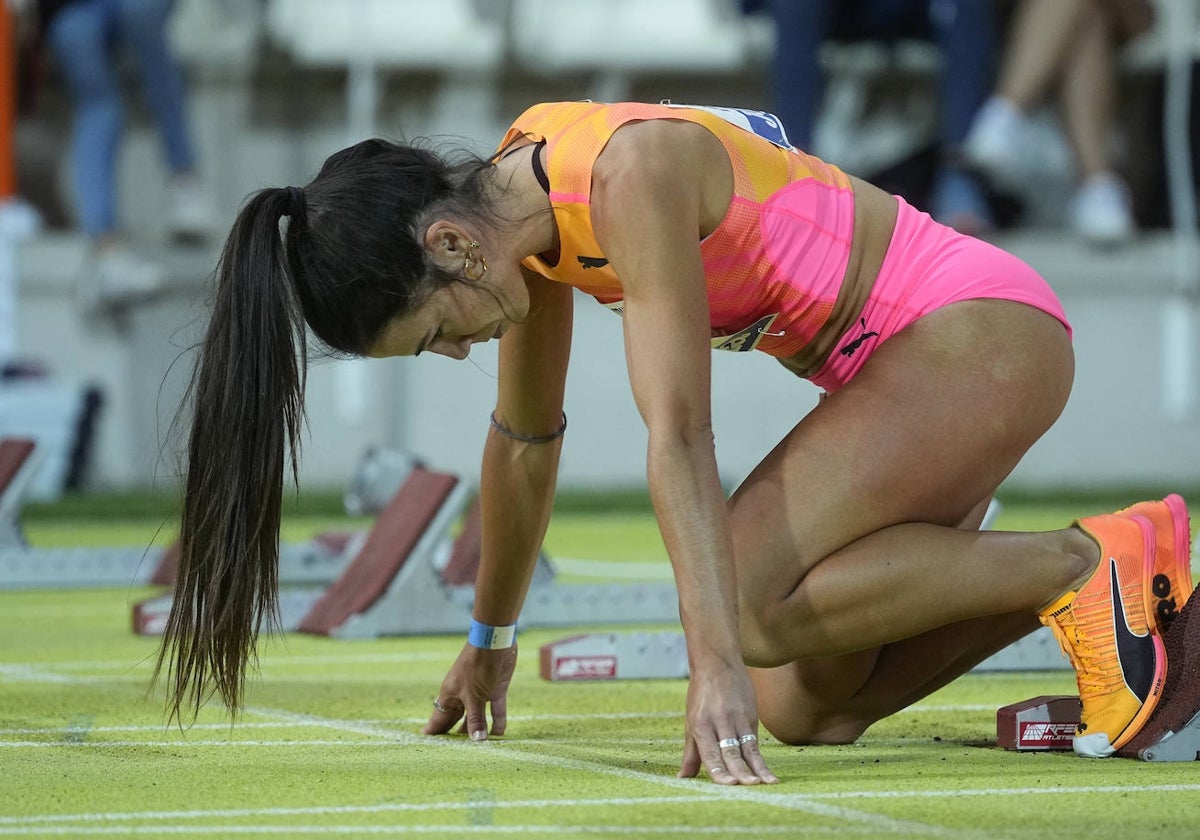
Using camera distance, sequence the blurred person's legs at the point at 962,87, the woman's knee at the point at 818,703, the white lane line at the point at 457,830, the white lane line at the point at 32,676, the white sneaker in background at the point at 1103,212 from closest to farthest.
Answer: the white lane line at the point at 457,830 < the woman's knee at the point at 818,703 < the white lane line at the point at 32,676 < the blurred person's legs at the point at 962,87 < the white sneaker in background at the point at 1103,212

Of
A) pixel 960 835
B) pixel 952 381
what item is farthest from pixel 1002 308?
pixel 960 835

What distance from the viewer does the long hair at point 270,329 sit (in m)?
2.27

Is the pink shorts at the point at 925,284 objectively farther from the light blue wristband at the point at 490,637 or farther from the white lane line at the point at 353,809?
the white lane line at the point at 353,809

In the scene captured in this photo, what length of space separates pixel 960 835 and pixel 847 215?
992mm

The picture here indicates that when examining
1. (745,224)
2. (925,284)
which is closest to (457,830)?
(745,224)

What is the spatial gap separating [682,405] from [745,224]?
0.34 metres

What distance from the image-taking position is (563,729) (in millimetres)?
2791

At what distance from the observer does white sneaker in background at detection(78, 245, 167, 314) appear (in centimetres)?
827

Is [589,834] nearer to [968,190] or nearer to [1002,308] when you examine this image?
[1002,308]

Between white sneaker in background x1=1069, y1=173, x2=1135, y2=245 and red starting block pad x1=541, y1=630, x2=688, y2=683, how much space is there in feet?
17.9

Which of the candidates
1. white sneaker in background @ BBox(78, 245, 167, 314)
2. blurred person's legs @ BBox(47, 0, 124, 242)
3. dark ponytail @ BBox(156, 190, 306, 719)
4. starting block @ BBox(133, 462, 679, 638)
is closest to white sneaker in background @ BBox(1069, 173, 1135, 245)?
white sneaker in background @ BBox(78, 245, 167, 314)

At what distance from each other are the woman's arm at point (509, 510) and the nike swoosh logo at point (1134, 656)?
0.83 meters

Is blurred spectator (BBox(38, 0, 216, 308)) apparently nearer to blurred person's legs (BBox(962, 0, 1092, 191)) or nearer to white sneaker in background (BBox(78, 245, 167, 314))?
white sneaker in background (BBox(78, 245, 167, 314))

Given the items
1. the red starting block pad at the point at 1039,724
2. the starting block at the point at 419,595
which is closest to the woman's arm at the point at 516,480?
the red starting block pad at the point at 1039,724
